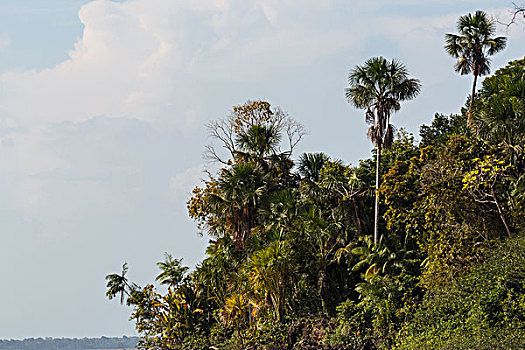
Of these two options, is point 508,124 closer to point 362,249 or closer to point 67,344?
point 362,249

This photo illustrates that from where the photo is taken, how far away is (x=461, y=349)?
13211 mm

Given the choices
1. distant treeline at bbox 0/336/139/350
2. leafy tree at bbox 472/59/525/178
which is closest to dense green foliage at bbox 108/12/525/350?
leafy tree at bbox 472/59/525/178

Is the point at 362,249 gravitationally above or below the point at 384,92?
below

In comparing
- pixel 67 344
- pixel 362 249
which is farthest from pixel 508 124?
pixel 67 344

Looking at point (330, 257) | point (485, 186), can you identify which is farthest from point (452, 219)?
point (330, 257)

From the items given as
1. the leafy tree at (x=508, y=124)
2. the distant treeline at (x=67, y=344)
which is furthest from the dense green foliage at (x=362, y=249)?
the distant treeline at (x=67, y=344)

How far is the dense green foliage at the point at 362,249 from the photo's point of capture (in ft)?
53.4

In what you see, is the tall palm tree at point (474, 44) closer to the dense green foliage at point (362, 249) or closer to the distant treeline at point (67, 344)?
the dense green foliage at point (362, 249)

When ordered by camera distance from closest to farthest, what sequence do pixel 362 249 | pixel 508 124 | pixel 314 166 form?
1. pixel 508 124
2. pixel 362 249
3. pixel 314 166

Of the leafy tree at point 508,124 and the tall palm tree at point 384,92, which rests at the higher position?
the tall palm tree at point 384,92

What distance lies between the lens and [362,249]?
2242 centimetres

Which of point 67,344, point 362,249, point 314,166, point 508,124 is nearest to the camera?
point 508,124

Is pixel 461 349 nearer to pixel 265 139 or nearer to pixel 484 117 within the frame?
pixel 484 117

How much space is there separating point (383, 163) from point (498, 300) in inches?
472
